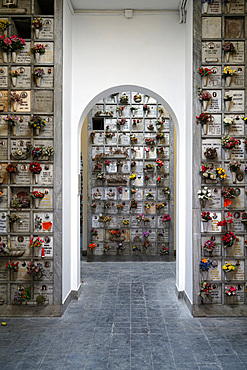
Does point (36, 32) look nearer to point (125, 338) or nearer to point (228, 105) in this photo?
point (228, 105)

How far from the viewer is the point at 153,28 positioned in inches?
171

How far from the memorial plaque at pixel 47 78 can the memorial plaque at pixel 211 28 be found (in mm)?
1911

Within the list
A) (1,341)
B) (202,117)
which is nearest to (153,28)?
(202,117)

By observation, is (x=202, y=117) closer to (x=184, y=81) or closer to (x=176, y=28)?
(x=184, y=81)

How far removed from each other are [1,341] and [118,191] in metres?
4.04

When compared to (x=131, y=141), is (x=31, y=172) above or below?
below

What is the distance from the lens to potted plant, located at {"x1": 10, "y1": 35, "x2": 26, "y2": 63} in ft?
12.6

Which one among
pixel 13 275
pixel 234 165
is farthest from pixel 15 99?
pixel 234 165

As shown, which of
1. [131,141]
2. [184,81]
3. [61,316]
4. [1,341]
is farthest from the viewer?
[131,141]

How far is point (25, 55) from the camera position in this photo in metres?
3.98

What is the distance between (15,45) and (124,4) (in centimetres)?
151

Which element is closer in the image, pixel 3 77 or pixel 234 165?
pixel 234 165

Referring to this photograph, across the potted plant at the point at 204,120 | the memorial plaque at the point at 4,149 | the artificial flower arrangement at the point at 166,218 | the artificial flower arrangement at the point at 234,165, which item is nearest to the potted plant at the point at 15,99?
the memorial plaque at the point at 4,149

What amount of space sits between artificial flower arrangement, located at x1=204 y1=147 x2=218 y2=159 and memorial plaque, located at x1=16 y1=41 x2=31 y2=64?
96.0 inches
